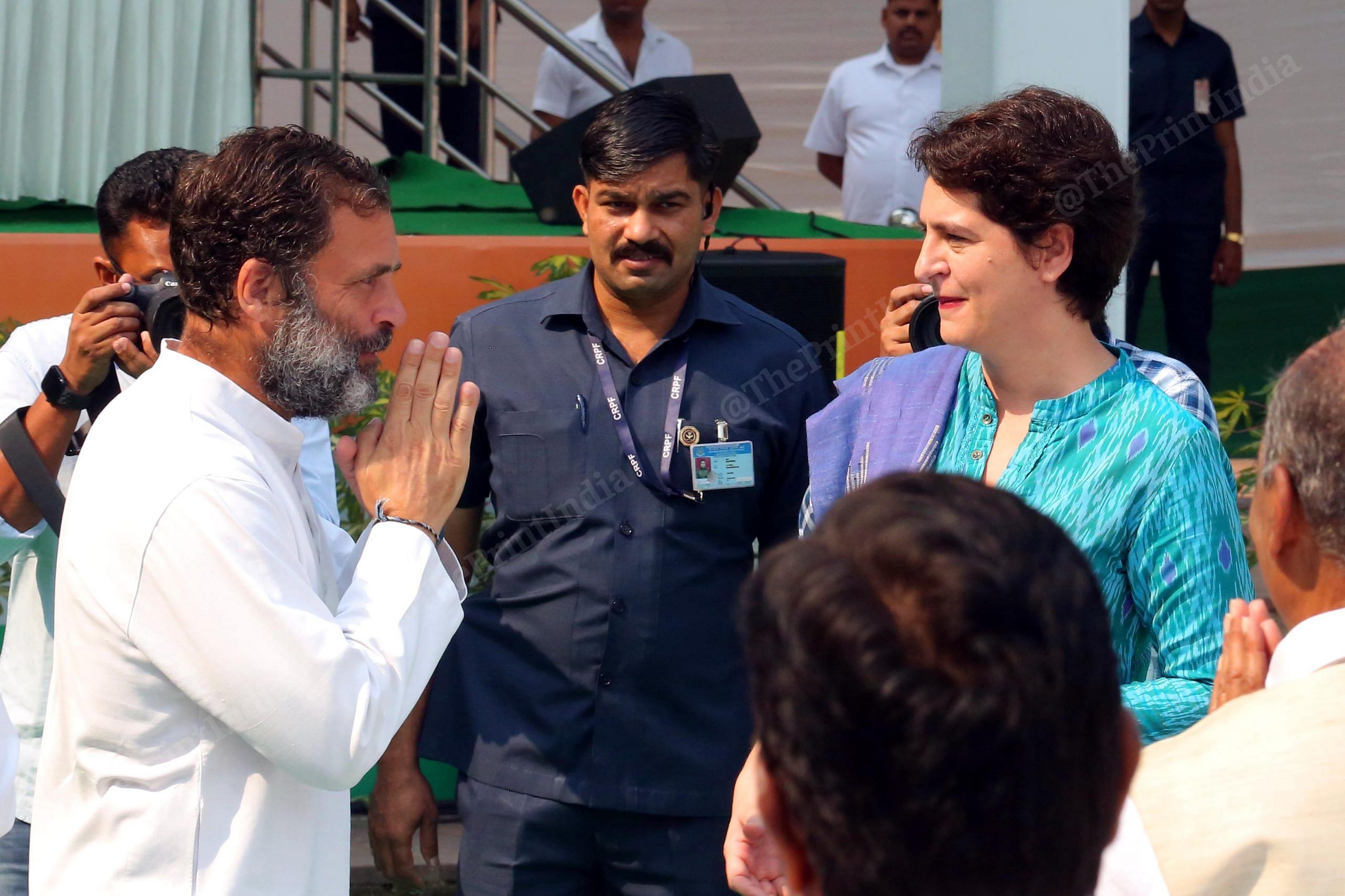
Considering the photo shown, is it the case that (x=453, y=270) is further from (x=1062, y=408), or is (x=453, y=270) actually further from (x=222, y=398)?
(x=1062, y=408)

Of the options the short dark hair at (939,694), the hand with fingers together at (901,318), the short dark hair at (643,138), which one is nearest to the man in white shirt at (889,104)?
the short dark hair at (643,138)

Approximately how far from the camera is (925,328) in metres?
2.41

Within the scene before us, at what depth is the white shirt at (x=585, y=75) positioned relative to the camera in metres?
6.61

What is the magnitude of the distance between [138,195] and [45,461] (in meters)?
0.65

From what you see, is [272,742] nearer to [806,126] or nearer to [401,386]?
[401,386]

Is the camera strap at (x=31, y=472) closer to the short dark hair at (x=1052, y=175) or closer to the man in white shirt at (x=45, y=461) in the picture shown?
the man in white shirt at (x=45, y=461)

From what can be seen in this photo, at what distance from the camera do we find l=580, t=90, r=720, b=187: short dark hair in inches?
110

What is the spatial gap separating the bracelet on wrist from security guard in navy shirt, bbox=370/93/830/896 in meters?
0.67

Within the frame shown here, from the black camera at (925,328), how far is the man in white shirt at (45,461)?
43.4 inches

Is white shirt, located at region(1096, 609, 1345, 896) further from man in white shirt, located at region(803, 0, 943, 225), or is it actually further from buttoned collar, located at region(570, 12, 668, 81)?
buttoned collar, located at region(570, 12, 668, 81)

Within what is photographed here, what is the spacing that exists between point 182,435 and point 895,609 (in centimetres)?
111

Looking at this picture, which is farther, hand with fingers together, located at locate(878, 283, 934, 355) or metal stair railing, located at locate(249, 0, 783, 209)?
metal stair railing, located at locate(249, 0, 783, 209)

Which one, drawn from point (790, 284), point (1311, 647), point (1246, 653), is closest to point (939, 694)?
point (1311, 647)

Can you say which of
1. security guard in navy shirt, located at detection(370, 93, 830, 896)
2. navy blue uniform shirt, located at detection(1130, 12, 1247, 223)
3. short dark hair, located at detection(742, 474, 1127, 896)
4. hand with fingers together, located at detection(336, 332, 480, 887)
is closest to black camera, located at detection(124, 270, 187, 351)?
hand with fingers together, located at detection(336, 332, 480, 887)
